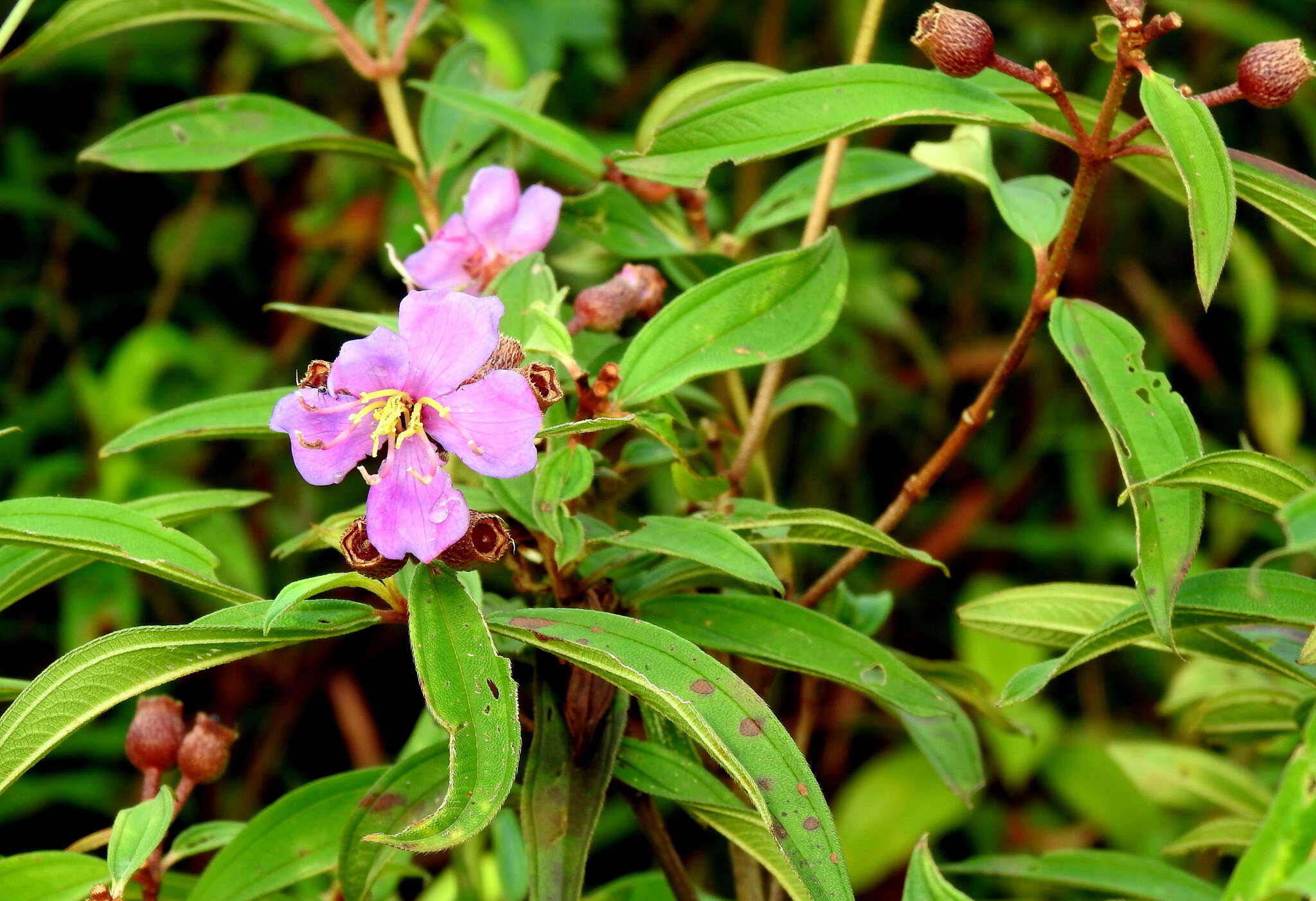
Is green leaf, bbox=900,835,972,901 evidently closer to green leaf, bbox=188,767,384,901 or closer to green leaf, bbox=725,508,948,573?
green leaf, bbox=725,508,948,573

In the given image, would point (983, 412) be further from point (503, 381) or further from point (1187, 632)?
point (503, 381)

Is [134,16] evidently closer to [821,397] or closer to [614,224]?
[614,224]

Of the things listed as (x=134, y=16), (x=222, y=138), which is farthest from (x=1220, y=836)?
(x=134, y=16)

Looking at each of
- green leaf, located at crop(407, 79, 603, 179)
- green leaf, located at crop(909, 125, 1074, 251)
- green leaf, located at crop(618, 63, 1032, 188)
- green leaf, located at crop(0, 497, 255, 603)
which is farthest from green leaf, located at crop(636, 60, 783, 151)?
green leaf, located at crop(0, 497, 255, 603)

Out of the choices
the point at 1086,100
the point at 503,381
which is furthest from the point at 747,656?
the point at 1086,100

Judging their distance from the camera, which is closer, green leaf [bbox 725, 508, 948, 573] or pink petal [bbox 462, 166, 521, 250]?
green leaf [bbox 725, 508, 948, 573]

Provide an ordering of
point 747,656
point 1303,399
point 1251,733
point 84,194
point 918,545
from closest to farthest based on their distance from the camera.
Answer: point 747,656 < point 1251,733 < point 84,194 < point 918,545 < point 1303,399
